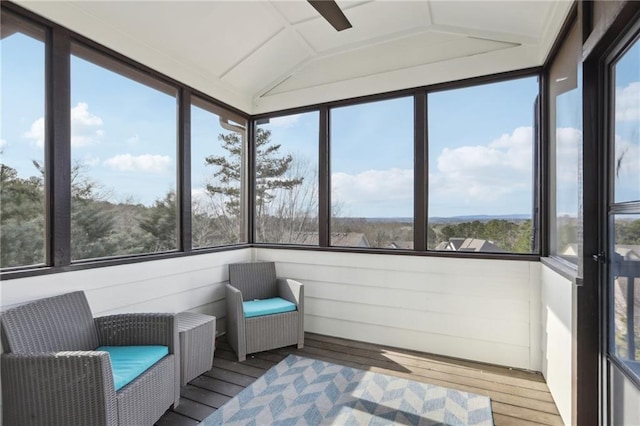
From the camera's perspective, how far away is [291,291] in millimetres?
3477

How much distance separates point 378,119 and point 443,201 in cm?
115

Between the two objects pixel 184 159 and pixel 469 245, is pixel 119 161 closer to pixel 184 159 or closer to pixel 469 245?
pixel 184 159

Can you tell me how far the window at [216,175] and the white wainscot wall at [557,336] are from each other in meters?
3.23

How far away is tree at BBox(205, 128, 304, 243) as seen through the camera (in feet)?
12.7

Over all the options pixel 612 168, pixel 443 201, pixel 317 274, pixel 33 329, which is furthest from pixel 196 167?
pixel 612 168

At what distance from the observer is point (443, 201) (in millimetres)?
3295

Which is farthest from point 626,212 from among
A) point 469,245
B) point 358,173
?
point 358,173

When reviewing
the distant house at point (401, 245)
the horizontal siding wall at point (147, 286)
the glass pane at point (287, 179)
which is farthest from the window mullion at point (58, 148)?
the distant house at point (401, 245)

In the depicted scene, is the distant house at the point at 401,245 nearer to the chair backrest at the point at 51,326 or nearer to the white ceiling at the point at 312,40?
the white ceiling at the point at 312,40

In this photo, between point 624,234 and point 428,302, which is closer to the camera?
point 624,234

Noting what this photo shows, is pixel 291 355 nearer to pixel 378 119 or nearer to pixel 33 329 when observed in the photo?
pixel 33 329

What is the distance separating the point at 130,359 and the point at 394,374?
6.74ft

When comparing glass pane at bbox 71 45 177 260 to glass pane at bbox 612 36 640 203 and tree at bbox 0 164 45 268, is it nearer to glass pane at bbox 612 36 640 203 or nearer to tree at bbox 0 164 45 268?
tree at bbox 0 164 45 268

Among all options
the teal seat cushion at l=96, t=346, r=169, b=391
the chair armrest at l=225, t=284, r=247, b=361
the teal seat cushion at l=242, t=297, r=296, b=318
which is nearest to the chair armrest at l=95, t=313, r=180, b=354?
the teal seat cushion at l=96, t=346, r=169, b=391
